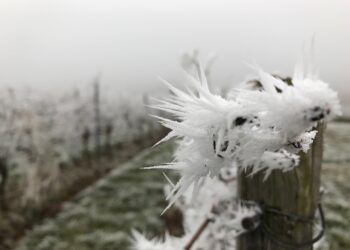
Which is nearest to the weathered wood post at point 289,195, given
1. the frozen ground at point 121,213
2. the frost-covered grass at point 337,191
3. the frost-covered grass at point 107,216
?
the frost-covered grass at point 337,191

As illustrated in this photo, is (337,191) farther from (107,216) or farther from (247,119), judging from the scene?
(247,119)

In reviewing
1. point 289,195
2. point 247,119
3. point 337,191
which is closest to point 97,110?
point 337,191

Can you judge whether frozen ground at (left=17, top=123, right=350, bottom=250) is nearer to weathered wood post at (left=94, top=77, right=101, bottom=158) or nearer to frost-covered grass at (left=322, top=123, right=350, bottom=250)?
frost-covered grass at (left=322, top=123, right=350, bottom=250)

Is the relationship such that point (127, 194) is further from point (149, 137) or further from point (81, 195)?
point (149, 137)

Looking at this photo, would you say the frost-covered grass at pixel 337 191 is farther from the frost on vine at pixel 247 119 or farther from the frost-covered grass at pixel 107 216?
the frost on vine at pixel 247 119

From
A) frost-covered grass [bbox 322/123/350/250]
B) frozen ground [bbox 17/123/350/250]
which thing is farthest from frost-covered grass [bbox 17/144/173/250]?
frost-covered grass [bbox 322/123/350/250]
